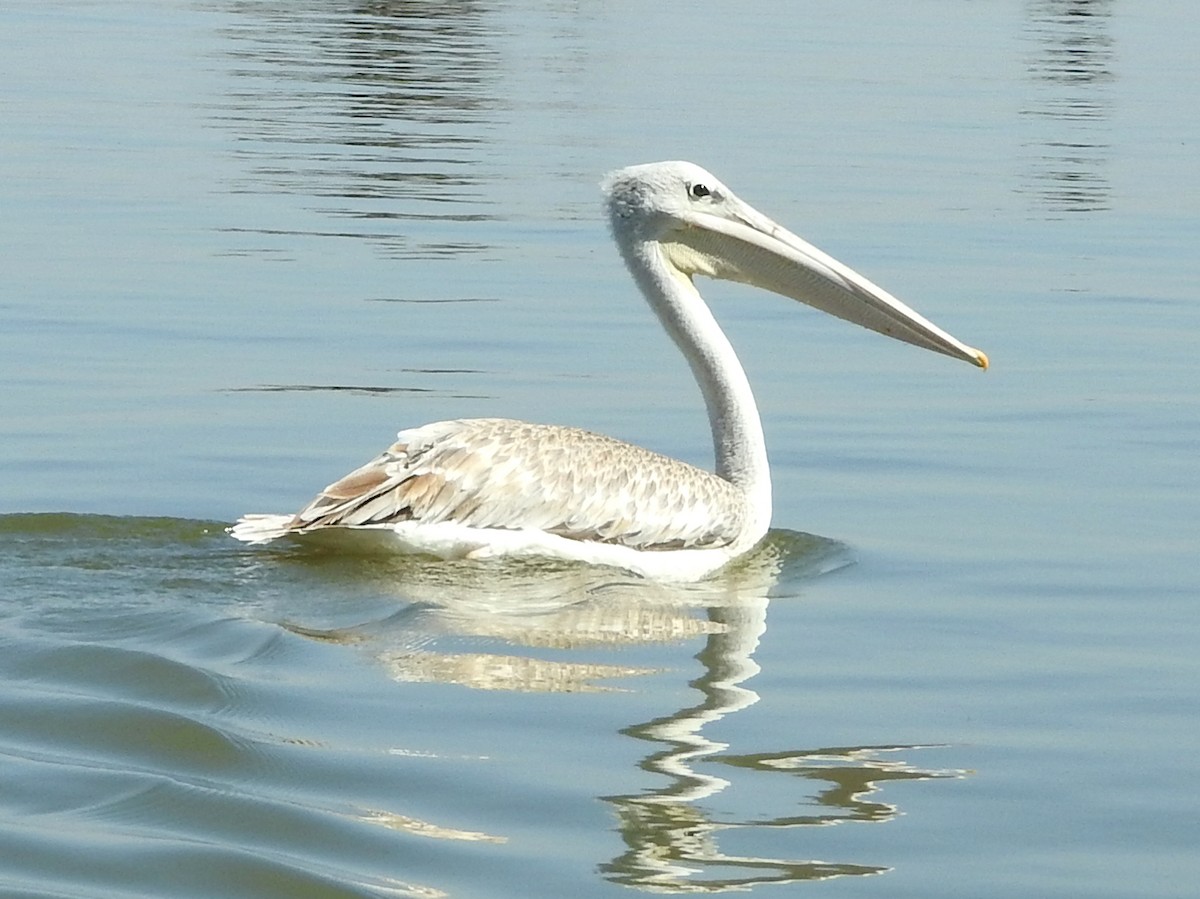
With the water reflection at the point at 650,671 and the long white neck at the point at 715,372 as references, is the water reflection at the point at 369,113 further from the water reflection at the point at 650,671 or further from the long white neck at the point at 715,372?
the water reflection at the point at 650,671

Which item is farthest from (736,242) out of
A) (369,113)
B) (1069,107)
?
(1069,107)

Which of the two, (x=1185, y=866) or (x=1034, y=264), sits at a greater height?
(x=1034, y=264)

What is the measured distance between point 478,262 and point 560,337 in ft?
6.37

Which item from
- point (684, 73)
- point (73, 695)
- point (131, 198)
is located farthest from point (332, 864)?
point (684, 73)

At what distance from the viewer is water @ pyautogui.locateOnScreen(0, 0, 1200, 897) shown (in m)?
4.26

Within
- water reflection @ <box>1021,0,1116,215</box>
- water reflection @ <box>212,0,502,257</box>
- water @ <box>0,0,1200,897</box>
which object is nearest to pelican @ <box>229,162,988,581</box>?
water @ <box>0,0,1200,897</box>

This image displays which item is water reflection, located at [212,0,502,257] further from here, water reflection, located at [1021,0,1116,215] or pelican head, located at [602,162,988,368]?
pelican head, located at [602,162,988,368]

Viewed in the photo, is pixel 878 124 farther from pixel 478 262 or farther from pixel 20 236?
pixel 20 236

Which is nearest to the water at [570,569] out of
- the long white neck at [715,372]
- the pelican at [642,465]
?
the pelican at [642,465]

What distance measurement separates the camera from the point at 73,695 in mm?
4922

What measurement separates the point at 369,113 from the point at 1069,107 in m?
6.37

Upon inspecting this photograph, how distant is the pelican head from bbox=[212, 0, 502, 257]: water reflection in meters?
5.00

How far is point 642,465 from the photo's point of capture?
6512 mm

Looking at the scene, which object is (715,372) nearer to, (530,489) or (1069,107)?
(530,489)
